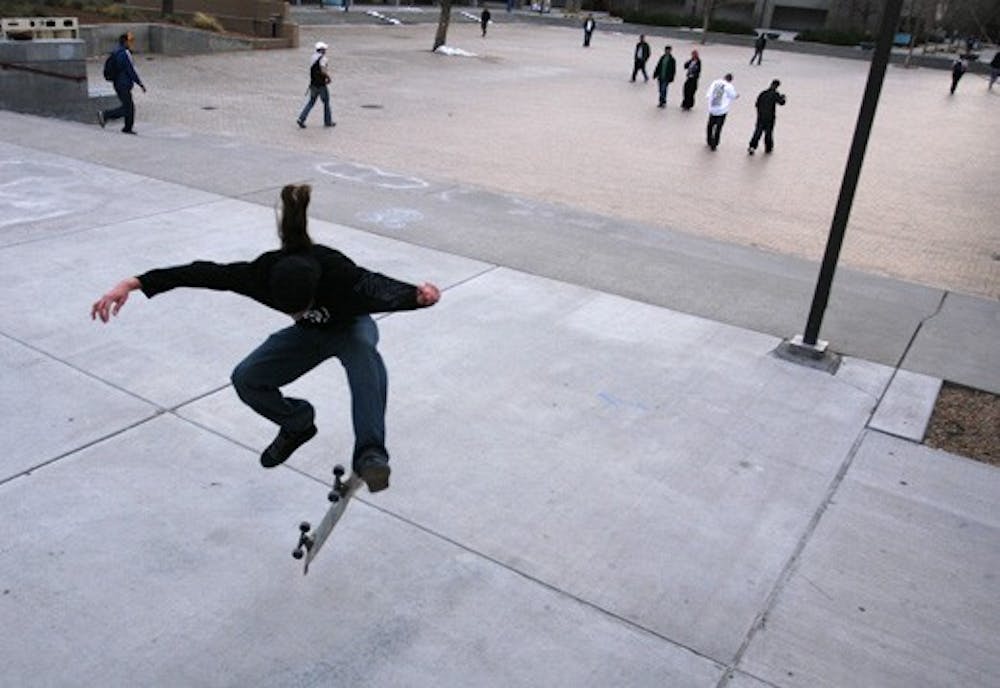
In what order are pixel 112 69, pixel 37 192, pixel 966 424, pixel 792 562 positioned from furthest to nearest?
pixel 112 69
pixel 37 192
pixel 966 424
pixel 792 562

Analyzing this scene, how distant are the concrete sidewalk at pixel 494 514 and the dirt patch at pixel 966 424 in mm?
176

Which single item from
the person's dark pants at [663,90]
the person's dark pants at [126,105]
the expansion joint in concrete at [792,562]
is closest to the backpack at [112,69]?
the person's dark pants at [126,105]

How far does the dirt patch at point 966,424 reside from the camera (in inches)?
235

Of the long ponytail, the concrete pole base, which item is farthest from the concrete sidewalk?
the long ponytail

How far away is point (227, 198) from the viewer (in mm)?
10359

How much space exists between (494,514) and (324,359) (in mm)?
1397

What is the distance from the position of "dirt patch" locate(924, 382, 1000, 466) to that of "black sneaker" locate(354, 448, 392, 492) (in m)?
4.14

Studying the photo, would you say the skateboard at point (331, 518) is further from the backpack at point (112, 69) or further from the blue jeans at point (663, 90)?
the blue jeans at point (663, 90)

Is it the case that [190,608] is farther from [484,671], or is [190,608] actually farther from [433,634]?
[484,671]

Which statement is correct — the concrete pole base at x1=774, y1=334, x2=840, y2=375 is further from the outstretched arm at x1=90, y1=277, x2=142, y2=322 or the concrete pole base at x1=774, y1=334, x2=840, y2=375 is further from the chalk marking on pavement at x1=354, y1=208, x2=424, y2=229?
the outstretched arm at x1=90, y1=277, x2=142, y2=322

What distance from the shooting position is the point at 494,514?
4723 mm

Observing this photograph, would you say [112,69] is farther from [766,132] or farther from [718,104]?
[766,132]

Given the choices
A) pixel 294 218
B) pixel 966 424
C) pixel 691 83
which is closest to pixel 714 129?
pixel 691 83

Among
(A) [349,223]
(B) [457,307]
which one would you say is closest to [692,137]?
(A) [349,223]
